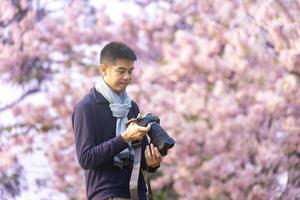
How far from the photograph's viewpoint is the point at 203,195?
639 centimetres

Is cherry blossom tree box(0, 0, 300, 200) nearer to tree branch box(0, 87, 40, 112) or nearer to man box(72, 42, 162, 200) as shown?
tree branch box(0, 87, 40, 112)

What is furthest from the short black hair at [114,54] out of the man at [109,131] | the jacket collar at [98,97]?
the jacket collar at [98,97]

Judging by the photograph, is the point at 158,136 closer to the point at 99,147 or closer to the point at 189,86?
the point at 99,147

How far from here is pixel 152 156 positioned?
258cm

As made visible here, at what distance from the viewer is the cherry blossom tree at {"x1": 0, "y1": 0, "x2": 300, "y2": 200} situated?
6.24m

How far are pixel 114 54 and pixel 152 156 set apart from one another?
0.35 meters

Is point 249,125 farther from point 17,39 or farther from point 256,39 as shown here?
point 17,39

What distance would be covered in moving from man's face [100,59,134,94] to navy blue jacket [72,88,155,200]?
0.06 m

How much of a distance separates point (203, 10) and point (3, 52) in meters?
1.76

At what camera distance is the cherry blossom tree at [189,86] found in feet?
20.5

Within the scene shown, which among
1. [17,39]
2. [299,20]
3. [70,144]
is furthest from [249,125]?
[17,39]

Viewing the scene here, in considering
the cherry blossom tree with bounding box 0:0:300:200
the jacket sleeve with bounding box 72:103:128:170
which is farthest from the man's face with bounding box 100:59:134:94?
the cherry blossom tree with bounding box 0:0:300:200

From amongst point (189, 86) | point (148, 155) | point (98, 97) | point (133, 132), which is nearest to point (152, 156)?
point (148, 155)

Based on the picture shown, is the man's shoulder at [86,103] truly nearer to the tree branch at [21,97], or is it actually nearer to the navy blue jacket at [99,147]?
the navy blue jacket at [99,147]
